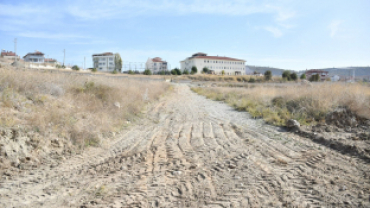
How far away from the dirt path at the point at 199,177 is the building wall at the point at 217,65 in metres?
91.5

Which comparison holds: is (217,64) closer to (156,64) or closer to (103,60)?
(156,64)

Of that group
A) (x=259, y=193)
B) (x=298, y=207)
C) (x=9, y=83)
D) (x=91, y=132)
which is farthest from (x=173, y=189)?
(x=9, y=83)

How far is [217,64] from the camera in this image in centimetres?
10181

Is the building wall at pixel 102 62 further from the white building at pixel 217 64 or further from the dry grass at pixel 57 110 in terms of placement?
the dry grass at pixel 57 110

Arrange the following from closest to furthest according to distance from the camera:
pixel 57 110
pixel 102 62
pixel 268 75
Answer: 1. pixel 57 110
2. pixel 268 75
3. pixel 102 62

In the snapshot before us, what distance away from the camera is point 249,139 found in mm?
6738

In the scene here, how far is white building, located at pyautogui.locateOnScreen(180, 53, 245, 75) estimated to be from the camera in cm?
9819

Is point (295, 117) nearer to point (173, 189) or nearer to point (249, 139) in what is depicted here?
point (249, 139)

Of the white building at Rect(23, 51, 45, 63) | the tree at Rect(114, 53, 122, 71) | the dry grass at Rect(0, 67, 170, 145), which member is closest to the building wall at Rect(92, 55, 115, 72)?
the tree at Rect(114, 53, 122, 71)

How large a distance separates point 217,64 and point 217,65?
A: 0.42 metres

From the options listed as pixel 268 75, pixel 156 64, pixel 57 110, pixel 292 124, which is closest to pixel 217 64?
pixel 156 64

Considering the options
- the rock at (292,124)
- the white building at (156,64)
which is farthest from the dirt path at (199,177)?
the white building at (156,64)

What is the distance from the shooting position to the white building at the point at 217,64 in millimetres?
98188

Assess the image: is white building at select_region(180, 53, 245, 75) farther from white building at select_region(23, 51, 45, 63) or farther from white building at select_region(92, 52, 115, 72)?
white building at select_region(23, 51, 45, 63)
